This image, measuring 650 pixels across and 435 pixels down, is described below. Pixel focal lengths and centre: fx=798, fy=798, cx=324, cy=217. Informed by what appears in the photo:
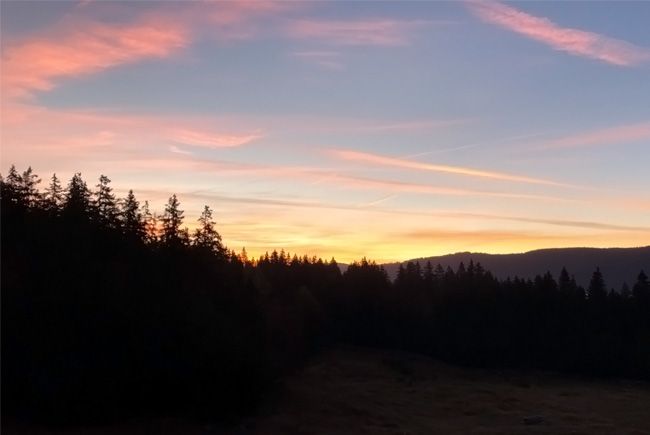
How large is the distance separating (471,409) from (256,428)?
20.7 m

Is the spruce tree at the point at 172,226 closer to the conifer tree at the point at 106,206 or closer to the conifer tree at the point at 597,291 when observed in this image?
the conifer tree at the point at 106,206

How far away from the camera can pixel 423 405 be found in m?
57.5

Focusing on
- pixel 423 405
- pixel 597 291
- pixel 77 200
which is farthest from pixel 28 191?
pixel 597 291

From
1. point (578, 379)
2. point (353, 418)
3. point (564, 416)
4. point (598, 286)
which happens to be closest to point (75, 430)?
point (353, 418)

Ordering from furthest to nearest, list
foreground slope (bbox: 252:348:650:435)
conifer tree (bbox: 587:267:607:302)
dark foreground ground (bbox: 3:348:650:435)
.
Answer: conifer tree (bbox: 587:267:607:302) → foreground slope (bbox: 252:348:650:435) → dark foreground ground (bbox: 3:348:650:435)

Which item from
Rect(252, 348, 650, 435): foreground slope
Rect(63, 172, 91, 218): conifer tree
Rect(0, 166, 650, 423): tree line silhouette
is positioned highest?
Rect(63, 172, 91, 218): conifer tree

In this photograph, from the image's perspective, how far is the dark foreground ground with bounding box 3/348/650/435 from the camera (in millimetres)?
42944

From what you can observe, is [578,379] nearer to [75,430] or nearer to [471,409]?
[471,409]

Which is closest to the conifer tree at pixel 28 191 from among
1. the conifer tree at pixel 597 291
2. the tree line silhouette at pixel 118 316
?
the tree line silhouette at pixel 118 316

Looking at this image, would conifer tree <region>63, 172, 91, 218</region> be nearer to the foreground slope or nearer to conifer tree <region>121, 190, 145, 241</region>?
conifer tree <region>121, 190, 145, 241</region>

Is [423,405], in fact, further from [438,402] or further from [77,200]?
[77,200]

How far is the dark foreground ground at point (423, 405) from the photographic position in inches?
Answer: 1691

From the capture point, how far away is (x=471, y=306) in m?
105

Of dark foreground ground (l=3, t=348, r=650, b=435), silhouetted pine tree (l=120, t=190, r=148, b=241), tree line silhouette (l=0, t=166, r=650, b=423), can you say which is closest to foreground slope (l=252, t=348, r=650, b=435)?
dark foreground ground (l=3, t=348, r=650, b=435)
